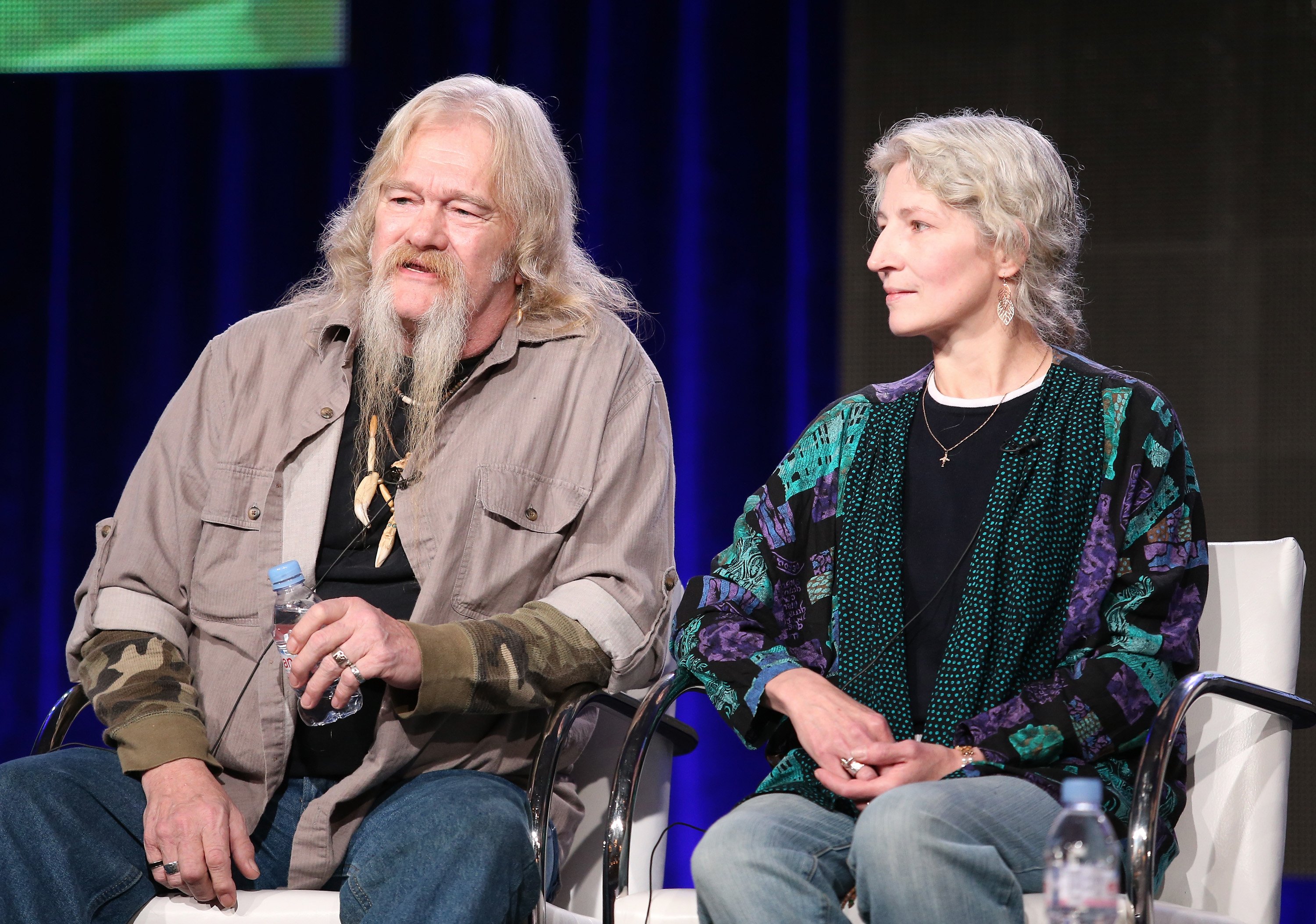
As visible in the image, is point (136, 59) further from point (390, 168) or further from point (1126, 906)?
point (1126, 906)

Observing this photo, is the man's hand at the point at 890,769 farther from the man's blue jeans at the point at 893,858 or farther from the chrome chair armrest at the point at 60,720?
the chrome chair armrest at the point at 60,720

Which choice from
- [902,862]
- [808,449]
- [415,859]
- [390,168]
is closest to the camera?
[902,862]

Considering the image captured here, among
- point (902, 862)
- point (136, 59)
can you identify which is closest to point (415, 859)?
point (902, 862)

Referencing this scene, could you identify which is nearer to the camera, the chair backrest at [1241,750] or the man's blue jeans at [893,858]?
the man's blue jeans at [893,858]

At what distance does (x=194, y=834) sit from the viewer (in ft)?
6.16

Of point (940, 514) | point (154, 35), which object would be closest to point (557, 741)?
point (940, 514)

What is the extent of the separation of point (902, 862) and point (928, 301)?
875mm

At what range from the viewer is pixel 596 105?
3.75 m

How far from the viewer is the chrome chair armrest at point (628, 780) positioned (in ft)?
6.10

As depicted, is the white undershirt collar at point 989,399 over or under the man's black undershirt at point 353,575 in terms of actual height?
over

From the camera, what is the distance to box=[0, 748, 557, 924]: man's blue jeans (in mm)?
1793

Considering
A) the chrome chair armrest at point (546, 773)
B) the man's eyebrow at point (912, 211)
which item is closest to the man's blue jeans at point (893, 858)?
the chrome chair armrest at point (546, 773)

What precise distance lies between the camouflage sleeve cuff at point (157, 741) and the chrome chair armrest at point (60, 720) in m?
0.12

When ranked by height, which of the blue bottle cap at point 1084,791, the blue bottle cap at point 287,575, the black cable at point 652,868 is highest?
the blue bottle cap at point 287,575
